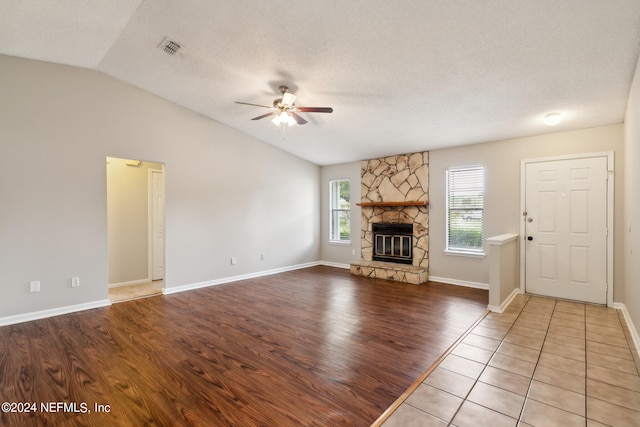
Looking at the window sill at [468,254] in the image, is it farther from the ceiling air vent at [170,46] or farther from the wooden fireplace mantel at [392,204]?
the ceiling air vent at [170,46]

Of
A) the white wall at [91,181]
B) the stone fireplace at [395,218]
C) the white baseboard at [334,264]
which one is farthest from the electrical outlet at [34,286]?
Result: the white baseboard at [334,264]

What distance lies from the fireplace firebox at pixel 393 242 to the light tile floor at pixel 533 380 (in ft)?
8.67

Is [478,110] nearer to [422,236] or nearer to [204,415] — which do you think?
[422,236]


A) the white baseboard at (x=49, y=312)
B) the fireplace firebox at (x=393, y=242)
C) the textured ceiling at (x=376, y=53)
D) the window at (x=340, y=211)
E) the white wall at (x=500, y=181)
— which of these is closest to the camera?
the textured ceiling at (x=376, y=53)

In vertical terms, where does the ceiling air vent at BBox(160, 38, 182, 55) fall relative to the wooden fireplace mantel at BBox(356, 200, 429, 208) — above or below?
above

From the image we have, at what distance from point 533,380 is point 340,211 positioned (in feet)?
17.6

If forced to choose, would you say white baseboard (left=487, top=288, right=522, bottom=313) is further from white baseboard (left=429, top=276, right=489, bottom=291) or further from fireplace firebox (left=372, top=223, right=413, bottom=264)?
fireplace firebox (left=372, top=223, right=413, bottom=264)

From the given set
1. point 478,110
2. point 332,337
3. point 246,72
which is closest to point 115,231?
point 246,72

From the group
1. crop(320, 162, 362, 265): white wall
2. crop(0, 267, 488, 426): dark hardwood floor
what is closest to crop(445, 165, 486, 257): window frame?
crop(0, 267, 488, 426): dark hardwood floor

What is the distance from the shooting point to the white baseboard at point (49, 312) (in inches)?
139

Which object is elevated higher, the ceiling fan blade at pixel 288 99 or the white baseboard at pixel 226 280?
the ceiling fan blade at pixel 288 99

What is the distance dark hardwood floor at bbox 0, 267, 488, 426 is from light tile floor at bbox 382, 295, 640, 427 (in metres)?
0.21

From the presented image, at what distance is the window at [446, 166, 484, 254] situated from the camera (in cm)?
514

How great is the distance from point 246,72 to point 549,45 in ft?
10.6
